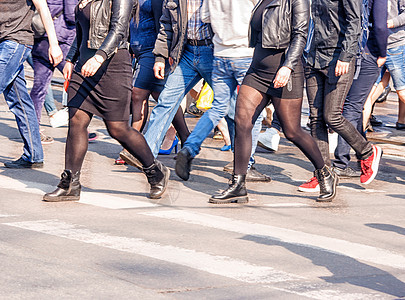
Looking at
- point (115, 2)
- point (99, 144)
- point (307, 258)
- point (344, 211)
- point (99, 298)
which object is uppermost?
point (115, 2)

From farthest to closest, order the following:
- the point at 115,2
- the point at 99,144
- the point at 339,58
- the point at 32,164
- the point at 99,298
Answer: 1. the point at 99,144
2. the point at 32,164
3. the point at 339,58
4. the point at 115,2
5. the point at 99,298

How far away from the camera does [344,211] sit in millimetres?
6793

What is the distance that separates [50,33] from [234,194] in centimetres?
217

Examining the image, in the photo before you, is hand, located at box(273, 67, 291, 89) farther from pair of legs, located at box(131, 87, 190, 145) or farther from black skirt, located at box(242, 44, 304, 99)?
pair of legs, located at box(131, 87, 190, 145)

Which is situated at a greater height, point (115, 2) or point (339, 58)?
point (115, 2)

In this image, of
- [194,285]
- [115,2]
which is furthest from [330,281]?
[115,2]

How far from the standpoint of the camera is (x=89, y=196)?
6801 mm

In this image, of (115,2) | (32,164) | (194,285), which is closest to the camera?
(194,285)

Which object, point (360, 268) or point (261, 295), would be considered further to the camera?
point (360, 268)

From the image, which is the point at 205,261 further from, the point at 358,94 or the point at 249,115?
the point at 358,94

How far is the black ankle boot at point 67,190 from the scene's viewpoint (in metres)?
6.48

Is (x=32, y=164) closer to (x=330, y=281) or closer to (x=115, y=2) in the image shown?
(x=115, y=2)

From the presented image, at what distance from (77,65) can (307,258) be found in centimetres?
248

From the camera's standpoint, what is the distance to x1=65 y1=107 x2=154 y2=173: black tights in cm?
652
